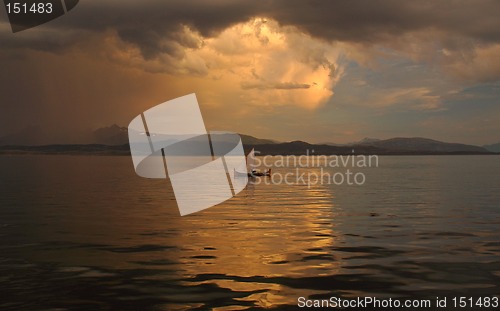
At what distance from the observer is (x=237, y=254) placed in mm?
27156

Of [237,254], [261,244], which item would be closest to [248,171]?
[261,244]

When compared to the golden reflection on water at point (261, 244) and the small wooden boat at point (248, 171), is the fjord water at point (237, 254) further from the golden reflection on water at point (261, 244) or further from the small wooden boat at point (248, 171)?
the small wooden boat at point (248, 171)

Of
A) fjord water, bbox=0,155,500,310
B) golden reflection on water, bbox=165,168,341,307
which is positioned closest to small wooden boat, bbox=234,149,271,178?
golden reflection on water, bbox=165,168,341,307

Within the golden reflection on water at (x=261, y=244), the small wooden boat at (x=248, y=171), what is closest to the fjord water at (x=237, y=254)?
the golden reflection on water at (x=261, y=244)

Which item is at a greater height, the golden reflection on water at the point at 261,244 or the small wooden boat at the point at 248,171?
the small wooden boat at the point at 248,171

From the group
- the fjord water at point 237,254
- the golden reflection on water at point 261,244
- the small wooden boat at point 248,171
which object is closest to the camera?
the fjord water at point 237,254

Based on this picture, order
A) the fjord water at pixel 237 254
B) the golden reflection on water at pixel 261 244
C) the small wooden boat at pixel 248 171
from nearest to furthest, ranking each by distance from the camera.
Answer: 1. the fjord water at pixel 237 254
2. the golden reflection on water at pixel 261 244
3. the small wooden boat at pixel 248 171

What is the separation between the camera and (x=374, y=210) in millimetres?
48969

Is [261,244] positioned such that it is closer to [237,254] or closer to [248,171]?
[237,254]

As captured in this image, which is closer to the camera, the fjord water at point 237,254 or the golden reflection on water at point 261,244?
the fjord water at point 237,254

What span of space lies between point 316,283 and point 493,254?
1217cm

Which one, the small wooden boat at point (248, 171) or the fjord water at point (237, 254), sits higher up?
the small wooden boat at point (248, 171)

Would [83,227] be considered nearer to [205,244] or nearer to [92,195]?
[205,244]

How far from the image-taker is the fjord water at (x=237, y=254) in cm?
1977
